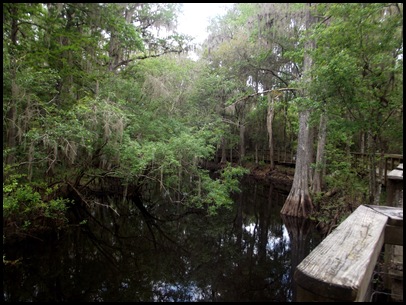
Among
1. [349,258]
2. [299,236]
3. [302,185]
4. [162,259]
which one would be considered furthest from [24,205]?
[302,185]

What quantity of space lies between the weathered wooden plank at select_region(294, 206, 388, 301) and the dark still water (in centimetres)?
401

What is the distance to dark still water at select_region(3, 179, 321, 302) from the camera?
471 cm

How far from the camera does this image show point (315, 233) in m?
7.83

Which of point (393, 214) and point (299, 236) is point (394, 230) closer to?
point (393, 214)

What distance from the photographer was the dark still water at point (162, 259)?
15.4ft

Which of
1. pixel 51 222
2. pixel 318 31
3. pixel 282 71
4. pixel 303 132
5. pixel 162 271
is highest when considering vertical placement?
pixel 282 71

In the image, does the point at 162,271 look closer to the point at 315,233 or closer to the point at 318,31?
the point at 315,233

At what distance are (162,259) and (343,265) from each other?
5919 millimetres

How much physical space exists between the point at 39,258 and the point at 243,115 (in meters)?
16.9

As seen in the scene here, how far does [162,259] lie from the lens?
623 cm

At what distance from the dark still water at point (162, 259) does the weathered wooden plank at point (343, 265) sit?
401cm

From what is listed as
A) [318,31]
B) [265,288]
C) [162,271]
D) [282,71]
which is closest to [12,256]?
[162,271]

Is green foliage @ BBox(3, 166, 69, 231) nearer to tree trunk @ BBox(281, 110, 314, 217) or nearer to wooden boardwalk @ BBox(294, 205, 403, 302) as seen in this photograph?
wooden boardwalk @ BBox(294, 205, 403, 302)

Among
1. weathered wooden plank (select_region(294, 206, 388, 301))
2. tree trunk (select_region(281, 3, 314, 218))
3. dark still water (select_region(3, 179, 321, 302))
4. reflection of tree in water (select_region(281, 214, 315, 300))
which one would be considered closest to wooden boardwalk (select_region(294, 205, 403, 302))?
weathered wooden plank (select_region(294, 206, 388, 301))
